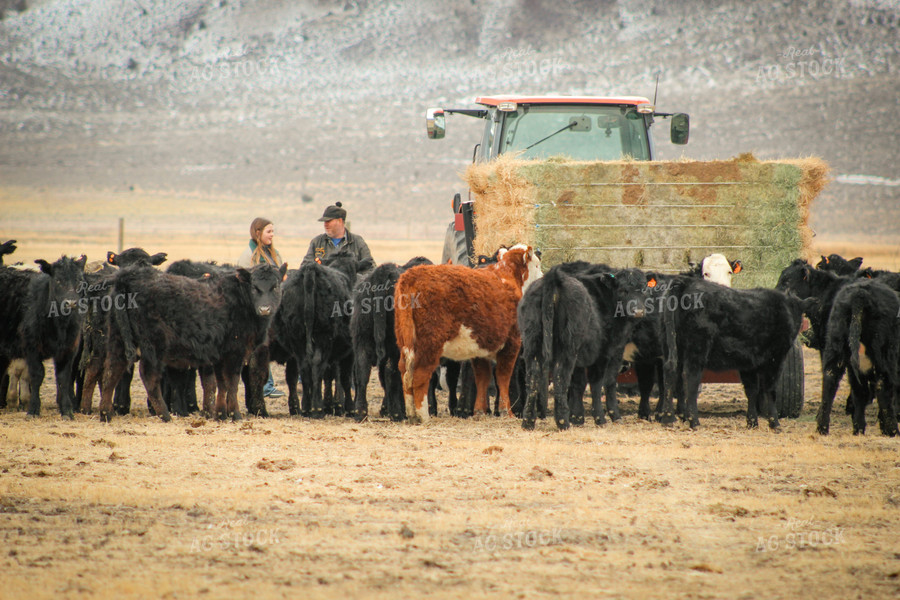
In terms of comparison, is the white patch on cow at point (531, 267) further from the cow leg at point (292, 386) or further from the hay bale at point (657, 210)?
the cow leg at point (292, 386)

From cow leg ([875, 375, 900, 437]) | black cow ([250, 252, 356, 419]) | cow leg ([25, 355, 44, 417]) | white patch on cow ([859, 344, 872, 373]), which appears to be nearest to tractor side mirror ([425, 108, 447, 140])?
black cow ([250, 252, 356, 419])

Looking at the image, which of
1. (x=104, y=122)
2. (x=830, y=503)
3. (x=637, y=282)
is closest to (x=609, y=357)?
(x=637, y=282)

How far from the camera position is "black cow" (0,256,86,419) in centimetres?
1005

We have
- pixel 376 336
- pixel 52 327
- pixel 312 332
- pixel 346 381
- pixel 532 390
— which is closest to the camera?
pixel 532 390

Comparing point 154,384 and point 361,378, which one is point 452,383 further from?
point 154,384

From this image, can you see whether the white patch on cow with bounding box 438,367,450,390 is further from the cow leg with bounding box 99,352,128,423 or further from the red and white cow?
the cow leg with bounding box 99,352,128,423

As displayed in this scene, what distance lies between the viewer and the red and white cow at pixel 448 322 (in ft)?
31.6

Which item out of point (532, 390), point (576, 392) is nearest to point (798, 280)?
point (576, 392)

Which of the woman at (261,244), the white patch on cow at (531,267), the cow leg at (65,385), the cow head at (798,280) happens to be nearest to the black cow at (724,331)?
the cow head at (798,280)

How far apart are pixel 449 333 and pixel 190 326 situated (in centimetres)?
262

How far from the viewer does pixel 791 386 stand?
413 inches

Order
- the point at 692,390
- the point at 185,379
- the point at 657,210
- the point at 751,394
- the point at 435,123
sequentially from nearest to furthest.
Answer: the point at 692,390
the point at 751,394
the point at 185,379
the point at 657,210
the point at 435,123

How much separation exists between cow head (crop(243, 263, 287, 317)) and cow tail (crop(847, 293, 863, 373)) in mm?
5622

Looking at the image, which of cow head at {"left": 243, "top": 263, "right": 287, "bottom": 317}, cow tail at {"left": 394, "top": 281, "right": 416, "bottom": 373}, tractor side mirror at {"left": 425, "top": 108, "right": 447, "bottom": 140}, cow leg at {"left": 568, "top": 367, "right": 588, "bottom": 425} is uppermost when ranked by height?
tractor side mirror at {"left": 425, "top": 108, "right": 447, "bottom": 140}
